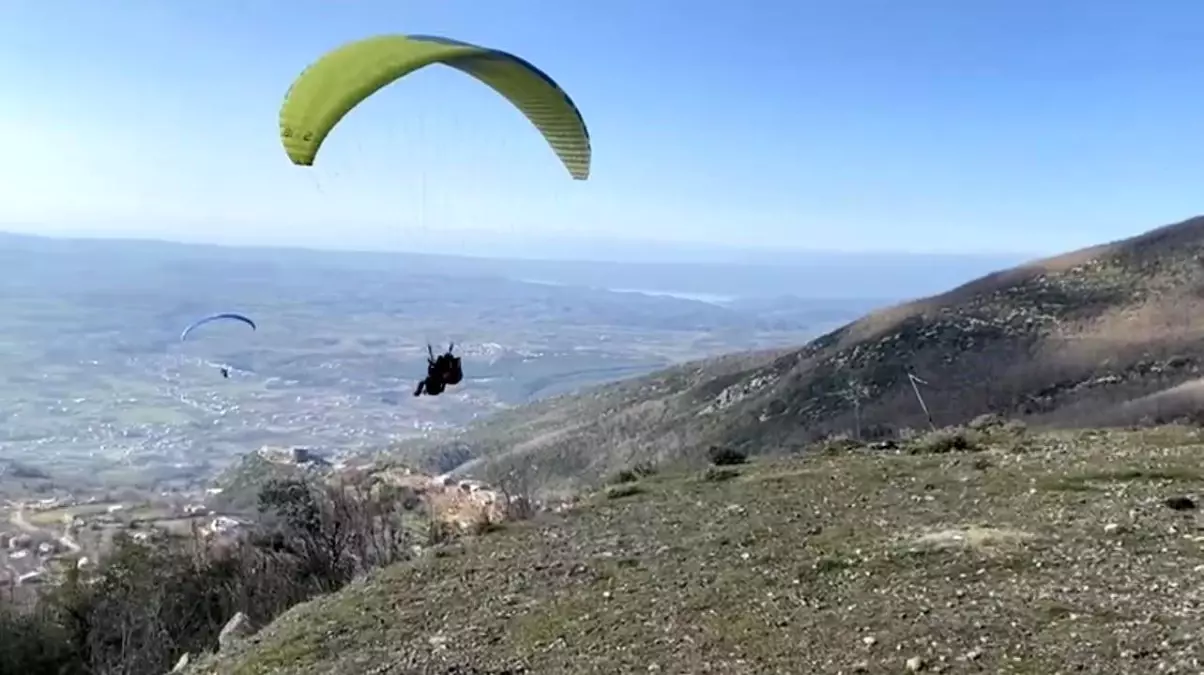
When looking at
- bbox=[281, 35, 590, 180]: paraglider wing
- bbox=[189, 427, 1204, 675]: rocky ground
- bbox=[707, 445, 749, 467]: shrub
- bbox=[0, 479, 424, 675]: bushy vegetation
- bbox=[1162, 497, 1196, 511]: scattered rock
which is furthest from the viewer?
bbox=[707, 445, 749, 467]: shrub

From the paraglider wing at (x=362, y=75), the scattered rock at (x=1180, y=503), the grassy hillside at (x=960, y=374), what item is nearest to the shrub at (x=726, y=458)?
the grassy hillside at (x=960, y=374)

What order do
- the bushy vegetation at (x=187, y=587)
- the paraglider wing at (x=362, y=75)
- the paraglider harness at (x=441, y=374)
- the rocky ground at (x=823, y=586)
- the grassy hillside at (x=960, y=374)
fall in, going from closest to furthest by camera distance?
the rocky ground at (x=823, y=586) → the paraglider wing at (x=362, y=75) → the paraglider harness at (x=441, y=374) → the bushy vegetation at (x=187, y=587) → the grassy hillside at (x=960, y=374)

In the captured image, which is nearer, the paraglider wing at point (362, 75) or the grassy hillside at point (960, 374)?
the paraglider wing at point (362, 75)

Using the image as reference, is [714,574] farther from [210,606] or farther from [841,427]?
[841,427]

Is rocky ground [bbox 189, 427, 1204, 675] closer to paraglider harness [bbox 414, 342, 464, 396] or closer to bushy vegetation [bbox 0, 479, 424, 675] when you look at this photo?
paraglider harness [bbox 414, 342, 464, 396]

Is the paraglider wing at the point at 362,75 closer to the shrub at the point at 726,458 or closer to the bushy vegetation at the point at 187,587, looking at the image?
the bushy vegetation at the point at 187,587

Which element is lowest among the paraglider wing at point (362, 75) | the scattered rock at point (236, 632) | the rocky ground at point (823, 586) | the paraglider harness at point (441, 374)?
the scattered rock at point (236, 632)

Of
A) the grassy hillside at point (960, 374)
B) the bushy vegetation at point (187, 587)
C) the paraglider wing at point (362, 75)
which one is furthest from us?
the grassy hillside at point (960, 374)

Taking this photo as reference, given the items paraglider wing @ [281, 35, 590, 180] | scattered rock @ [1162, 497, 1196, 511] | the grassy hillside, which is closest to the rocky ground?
scattered rock @ [1162, 497, 1196, 511]
